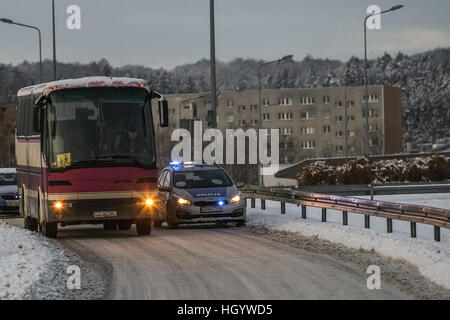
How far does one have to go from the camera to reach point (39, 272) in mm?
14680

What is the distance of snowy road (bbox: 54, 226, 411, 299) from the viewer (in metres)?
12.9

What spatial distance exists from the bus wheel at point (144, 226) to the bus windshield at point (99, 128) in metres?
1.35

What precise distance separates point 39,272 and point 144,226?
8980mm

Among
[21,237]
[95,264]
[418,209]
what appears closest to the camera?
[95,264]

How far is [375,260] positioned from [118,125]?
317 inches

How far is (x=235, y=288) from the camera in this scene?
13.3 meters

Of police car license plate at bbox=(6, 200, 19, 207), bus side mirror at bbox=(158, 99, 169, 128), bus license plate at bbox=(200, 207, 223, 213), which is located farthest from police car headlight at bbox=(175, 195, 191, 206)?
police car license plate at bbox=(6, 200, 19, 207)

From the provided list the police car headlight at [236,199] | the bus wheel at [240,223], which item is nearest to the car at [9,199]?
the bus wheel at [240,223]

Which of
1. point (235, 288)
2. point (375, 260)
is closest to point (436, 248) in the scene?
point (375, 260)

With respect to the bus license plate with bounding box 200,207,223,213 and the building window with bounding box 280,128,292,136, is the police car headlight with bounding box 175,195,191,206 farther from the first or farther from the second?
the building window with bounding box 280,128,292,136

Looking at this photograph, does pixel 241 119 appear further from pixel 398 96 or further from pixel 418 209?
pixel 418 209

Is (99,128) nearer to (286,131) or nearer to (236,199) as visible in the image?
(236,199)

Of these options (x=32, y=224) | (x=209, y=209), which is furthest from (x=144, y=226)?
(x=32, y=224)

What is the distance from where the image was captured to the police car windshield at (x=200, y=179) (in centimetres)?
2616
